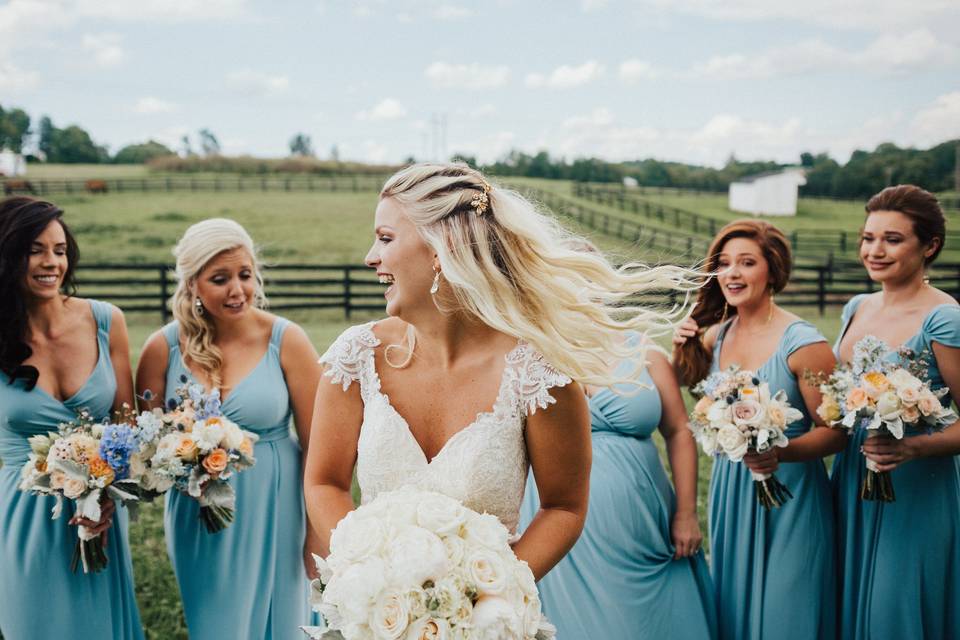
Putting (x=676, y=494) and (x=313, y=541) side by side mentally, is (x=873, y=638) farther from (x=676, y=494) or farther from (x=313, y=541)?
(x=313, y=541)

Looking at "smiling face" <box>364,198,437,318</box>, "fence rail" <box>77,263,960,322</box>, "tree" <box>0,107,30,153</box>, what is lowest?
"fence rail" <box>77,263,960,322</box>

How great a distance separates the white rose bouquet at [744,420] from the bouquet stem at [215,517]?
94.2 inches

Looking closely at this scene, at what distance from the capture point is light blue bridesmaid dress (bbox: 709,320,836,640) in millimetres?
3934

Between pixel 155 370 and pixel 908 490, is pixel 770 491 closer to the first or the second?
pixel 908 490

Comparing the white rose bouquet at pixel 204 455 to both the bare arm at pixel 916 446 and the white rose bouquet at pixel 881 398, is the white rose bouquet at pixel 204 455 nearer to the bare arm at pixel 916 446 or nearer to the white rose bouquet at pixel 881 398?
the white rose bouquet at pixel 881 398

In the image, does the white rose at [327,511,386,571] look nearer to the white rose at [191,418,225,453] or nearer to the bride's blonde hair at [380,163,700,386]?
the bride's blonde hair at [380,163,700,386]

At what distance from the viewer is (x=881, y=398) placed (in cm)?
368

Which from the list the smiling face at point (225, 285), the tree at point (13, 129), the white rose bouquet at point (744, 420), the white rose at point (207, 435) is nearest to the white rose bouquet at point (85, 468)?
the white rose at point (207, 435)

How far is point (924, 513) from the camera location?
398 centimetres

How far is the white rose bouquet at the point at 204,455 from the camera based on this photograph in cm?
365

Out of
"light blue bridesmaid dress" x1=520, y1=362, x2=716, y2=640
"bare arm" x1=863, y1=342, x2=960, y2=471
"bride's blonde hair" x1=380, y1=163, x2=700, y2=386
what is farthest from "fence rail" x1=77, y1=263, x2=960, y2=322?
"bride's blonde hair" x1=380, y1=163, x2=700, y2=386

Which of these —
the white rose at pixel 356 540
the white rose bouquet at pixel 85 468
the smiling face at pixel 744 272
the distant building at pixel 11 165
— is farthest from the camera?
the distant building at pixel 11 165

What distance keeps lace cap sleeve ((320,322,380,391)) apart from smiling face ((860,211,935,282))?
288 cm

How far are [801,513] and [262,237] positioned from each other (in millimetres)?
31816
